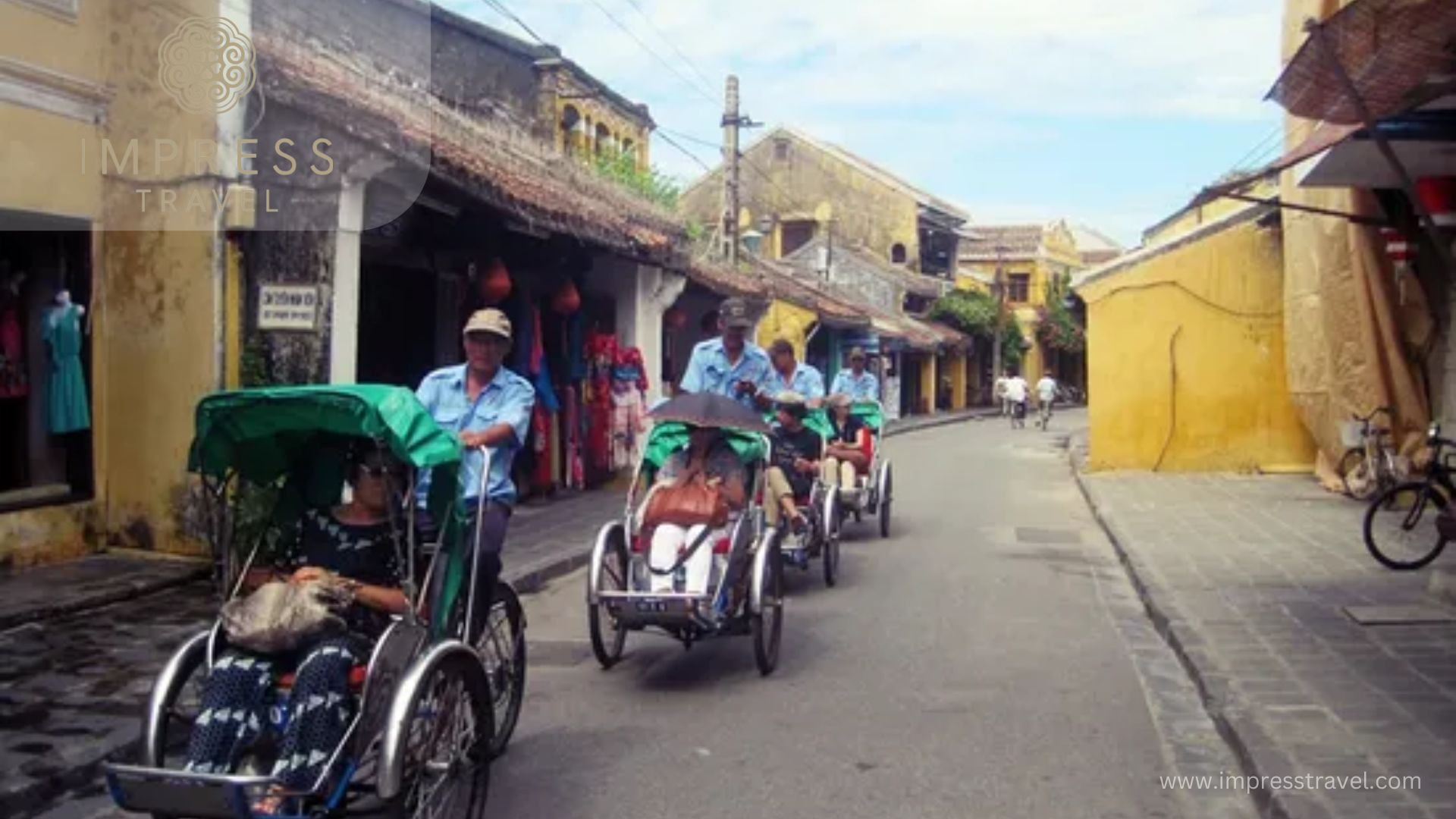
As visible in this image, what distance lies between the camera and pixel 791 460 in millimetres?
10695

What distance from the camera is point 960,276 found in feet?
183

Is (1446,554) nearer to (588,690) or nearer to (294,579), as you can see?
(588,690)

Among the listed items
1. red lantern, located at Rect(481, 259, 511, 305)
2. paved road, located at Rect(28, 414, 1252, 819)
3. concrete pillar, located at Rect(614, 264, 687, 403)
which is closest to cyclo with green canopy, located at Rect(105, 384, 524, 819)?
paved road, located at Rect(28, 414, 1252, 819)

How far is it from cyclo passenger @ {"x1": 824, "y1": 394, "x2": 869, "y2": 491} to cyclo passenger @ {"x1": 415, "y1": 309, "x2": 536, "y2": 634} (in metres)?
6.45

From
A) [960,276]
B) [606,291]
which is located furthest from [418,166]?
[960,276]

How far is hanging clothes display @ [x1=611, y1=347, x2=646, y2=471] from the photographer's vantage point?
55.0ft

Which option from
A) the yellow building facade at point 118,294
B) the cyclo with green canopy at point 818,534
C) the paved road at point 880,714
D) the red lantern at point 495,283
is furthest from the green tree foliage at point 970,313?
the yellow building facade at point 118,294

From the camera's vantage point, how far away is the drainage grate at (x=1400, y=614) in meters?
8.31

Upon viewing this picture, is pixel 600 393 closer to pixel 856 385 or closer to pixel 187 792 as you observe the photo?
pixel 856 385

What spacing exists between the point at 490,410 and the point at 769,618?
2.38 meters

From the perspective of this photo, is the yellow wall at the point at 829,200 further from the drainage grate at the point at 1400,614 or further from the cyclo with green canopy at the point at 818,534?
the drainage grate at the point at 1400,614

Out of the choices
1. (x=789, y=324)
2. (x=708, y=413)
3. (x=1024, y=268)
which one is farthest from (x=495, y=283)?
(x=1024, y=268)

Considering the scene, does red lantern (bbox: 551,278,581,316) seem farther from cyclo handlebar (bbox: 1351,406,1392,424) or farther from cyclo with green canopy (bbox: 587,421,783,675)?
cyclo handlebar (bbox: 1351,406,1392,424)

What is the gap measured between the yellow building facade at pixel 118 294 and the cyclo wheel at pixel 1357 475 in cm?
1254
